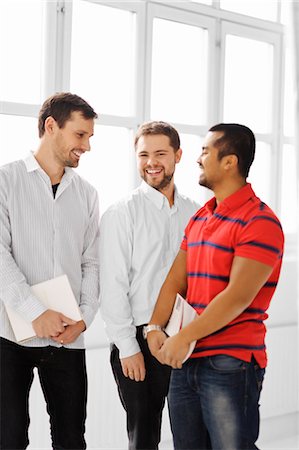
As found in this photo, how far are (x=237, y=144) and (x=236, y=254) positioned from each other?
1.02 feet

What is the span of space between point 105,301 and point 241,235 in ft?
2.07

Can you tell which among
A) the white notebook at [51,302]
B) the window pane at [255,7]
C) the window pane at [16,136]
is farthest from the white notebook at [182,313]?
the window pane at [255,7]

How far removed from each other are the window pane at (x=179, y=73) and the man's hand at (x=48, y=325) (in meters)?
1.72

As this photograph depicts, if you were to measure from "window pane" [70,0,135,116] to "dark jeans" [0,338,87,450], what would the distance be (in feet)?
4.93

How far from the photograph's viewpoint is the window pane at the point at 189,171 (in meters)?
3.75

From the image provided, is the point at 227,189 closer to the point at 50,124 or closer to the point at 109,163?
the point at 50,124

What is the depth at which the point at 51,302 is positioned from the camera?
212 centimetres

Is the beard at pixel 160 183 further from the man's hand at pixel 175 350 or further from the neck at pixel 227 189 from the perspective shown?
the man's hand at pixel 175 350

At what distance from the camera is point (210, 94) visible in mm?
3754

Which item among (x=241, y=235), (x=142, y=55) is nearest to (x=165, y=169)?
(x=241, y=235)

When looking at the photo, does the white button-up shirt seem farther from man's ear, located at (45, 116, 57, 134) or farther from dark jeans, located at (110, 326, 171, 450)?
man's ear, located at (45, 116, 57, 134)

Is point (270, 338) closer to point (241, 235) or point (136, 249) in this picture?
point (136, 249)

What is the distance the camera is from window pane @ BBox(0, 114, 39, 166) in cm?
300

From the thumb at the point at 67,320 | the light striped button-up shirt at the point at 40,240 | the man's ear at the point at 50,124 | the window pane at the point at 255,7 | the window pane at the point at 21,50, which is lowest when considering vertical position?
the thumb at the point at 67,320
